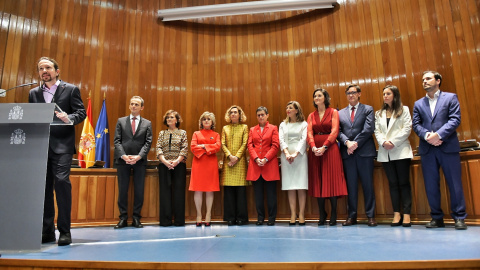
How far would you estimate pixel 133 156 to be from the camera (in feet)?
13.7

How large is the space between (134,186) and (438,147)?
3408mm

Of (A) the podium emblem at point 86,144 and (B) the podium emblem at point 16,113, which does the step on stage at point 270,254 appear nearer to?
(B) the podium emblem at point 16,113

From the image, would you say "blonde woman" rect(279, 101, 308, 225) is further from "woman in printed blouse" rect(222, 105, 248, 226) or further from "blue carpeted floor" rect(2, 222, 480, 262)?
"blue carpeted floor" rect(2, 222, 480, 262)

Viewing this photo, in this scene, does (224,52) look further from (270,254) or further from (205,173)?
(270,254)

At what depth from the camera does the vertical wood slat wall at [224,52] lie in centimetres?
492

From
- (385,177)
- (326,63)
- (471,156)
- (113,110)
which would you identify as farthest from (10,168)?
(326,63)

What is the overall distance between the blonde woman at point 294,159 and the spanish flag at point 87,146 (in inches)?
106

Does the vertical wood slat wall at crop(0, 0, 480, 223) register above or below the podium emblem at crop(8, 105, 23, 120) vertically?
above

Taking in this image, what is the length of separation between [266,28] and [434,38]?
252 cm

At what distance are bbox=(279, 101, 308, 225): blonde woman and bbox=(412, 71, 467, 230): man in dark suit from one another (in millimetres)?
1226

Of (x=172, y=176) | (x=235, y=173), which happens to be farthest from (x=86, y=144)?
(x=235, y=173)

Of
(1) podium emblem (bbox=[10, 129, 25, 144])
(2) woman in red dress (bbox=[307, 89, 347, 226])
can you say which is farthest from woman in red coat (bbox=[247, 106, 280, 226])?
(1) podium emblem (bbox=[10, 129, 25, 144])

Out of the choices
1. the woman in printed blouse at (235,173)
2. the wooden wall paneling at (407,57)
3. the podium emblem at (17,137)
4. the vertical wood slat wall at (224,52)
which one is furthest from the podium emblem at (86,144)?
the wooden wall paneling at (407,57)

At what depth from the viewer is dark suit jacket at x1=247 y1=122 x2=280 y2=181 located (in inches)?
166
